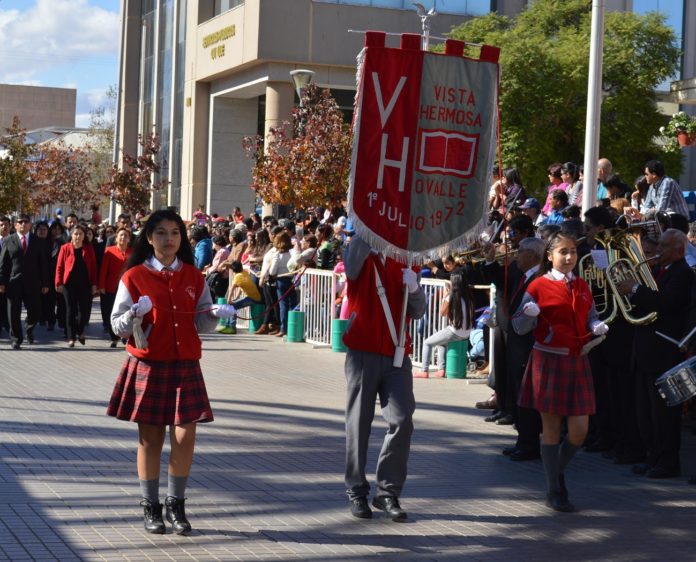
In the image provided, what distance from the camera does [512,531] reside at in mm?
7297

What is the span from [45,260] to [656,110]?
19345mm

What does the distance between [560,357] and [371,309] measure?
1.42m

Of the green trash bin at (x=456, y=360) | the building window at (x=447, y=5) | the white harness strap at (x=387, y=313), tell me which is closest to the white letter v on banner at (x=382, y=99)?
the white harness strap at (x=387, y=313)

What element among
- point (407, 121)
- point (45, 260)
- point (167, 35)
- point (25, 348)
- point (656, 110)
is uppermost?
point (167, 35)

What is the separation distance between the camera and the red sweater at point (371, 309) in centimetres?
745

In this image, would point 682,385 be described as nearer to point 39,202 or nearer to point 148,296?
point 148,296

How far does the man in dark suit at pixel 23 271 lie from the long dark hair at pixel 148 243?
11800 mm

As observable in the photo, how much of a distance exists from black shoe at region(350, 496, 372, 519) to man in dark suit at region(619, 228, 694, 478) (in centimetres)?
278

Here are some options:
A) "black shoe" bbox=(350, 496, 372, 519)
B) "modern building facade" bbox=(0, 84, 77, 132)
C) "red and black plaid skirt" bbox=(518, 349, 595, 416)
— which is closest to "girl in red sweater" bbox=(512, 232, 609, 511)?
"red and black plaid skirt" bbox=(518, 349, 595, 416)

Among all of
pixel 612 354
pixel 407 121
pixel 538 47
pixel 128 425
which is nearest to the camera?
pixel 407 121

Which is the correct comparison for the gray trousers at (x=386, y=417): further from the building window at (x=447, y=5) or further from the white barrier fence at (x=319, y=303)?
the building window at (x=447, y=5)

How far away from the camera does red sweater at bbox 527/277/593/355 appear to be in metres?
7.94

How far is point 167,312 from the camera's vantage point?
Answer: 270 inches

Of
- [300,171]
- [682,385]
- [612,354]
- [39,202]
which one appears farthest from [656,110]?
[39,202]
